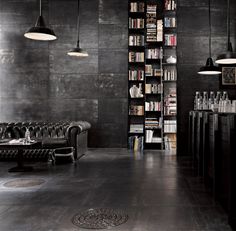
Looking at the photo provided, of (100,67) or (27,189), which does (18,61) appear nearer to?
(100,67)

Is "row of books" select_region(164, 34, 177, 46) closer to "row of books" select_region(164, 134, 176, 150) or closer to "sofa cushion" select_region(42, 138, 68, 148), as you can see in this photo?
"row of books" select_region(164, 134, 176, 150)

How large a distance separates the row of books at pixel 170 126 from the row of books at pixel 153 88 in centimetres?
91

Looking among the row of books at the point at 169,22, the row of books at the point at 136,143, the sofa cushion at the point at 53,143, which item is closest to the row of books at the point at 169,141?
the row of books at the point at 136,143

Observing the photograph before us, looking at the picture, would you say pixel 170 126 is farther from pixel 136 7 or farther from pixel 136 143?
pixel 136 7

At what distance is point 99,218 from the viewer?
2.92 m

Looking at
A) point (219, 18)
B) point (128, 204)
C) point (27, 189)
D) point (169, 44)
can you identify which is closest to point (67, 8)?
point (169, 44)

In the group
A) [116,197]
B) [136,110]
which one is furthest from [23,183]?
[136,110]

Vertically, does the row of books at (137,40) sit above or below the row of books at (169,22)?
below

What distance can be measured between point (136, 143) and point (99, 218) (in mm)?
5218

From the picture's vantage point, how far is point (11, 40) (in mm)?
8406

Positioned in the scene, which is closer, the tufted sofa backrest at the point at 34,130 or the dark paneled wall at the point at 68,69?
the tufted sofa backrest at the point at 34,130

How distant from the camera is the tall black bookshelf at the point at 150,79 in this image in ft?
26.7

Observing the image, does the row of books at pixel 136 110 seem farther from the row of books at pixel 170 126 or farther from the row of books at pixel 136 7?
the row of books at pixel 136 7

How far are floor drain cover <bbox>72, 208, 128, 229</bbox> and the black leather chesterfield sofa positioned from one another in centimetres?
322
